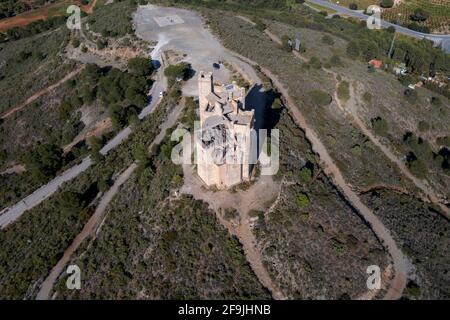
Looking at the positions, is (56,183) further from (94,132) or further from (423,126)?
(423,126)

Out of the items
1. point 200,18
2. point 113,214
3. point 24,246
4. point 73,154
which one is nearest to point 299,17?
point 200,18

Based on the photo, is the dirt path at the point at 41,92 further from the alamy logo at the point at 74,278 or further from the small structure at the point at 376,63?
the small structure at the point at 376,63

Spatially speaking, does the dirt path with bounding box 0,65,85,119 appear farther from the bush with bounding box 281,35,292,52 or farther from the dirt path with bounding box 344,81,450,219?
the dirt path with bounding box 344,81,450,219

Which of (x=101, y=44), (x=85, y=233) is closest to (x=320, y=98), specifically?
(x=85, y=233)

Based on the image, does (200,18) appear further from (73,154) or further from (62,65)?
(73,154)

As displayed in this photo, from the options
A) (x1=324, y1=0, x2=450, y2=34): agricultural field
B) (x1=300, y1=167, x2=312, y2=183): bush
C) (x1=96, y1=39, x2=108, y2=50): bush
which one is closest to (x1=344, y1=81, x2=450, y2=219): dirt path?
(x1=300, y1=167, x2=312, y2=183): bush

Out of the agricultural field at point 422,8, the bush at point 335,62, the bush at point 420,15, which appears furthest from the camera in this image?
the bush at point 420,15

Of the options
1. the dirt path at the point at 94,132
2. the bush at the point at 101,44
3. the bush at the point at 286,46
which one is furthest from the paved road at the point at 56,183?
the bush at the point at 286,46
